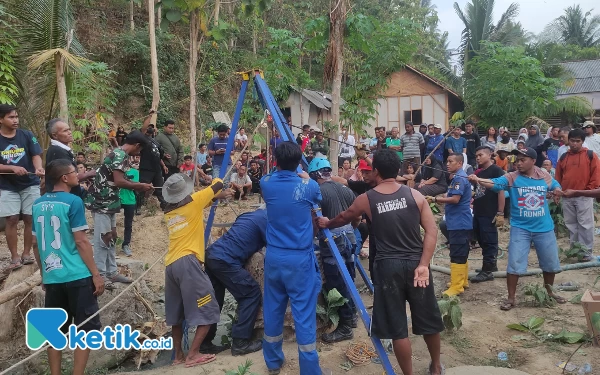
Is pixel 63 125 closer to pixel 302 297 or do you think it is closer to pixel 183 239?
pixel 183 239

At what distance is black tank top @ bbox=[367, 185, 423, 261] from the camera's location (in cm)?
388

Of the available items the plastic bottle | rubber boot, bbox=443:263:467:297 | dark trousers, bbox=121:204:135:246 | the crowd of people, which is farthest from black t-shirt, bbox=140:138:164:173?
the plastic bottle

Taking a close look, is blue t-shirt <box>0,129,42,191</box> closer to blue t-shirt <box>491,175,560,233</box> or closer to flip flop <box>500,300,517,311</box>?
blue t-shirt <box>491,175,560,233</box>

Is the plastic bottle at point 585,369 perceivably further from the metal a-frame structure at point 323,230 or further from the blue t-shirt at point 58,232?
the blue t-shirt at point 58,232

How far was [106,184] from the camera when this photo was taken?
5.84 metres

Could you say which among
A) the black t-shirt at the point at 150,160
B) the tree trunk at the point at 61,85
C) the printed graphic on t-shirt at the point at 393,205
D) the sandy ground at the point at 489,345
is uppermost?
the tree trunk at the point at 61,85

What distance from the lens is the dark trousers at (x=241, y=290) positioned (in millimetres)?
4930

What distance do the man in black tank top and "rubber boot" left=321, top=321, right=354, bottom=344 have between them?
1176mm

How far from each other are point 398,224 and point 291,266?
3.21ft

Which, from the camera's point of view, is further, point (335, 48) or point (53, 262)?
point (335, 48)

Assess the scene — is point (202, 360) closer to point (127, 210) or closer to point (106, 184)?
point (106, 184)

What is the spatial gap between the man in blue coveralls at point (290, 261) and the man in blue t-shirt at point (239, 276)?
593 mm

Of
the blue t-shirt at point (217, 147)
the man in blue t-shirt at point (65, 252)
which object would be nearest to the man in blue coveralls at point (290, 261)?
the man in blue t-shirt at point (65, 252)

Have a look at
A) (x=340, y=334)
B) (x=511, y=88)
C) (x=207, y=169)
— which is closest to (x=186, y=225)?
(x=340, y=334)
